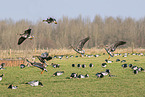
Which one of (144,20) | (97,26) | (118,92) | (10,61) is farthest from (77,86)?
(144,20)

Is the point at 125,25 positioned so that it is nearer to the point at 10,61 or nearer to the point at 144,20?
the point at 144,20

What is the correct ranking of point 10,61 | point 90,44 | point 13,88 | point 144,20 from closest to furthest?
point 13,88 → point 10,61 → point 90,44 → point 144,20

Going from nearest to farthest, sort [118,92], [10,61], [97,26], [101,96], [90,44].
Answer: [101,96] → [118,92] → [10,61] → [90,44] → [97,26]

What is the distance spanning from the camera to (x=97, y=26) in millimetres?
69562

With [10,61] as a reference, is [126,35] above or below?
above

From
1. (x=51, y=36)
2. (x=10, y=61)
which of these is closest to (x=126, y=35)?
(x=51, y=36)

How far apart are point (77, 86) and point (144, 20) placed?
73.2 metres

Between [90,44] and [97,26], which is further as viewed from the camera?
[97,26]

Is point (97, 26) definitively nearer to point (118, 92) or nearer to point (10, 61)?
point (10, 61)

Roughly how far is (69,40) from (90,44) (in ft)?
20.1

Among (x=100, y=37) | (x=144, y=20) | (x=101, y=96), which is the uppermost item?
(x=144, y=20)

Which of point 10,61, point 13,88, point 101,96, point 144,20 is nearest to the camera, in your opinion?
point 101,96

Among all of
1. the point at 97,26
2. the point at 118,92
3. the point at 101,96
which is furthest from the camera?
the point at 97,26

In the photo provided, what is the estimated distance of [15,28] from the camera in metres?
65.8
